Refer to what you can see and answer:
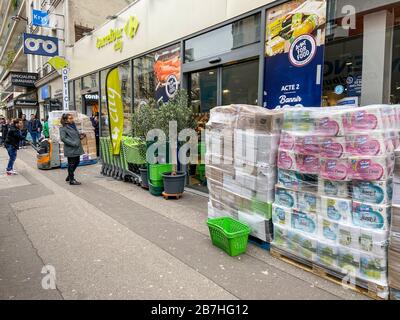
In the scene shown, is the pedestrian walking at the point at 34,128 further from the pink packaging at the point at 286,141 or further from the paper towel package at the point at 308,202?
the paper towel package at the point at 308,202

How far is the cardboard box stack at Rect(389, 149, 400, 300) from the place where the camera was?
2.79m

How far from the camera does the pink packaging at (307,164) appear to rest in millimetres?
3346

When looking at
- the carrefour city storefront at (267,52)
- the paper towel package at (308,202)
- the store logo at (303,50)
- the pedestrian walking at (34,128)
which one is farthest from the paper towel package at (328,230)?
the pedestrian walking at (34,128)

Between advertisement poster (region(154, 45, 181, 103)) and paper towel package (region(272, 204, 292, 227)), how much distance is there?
4.86 metres

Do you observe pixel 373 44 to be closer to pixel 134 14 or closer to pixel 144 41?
pixel 144 41

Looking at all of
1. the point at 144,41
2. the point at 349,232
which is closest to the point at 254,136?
the point at 349,232

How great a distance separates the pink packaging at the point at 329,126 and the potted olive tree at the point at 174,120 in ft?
11.3

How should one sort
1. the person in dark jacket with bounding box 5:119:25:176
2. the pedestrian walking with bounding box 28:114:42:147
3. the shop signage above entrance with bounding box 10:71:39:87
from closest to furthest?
the person in dark jacket with bounding box 5:119:25:176
the pedestrian walking with bounding box 28:114:42:147
the shop signage above entrance with bounding box 10:71:39:87

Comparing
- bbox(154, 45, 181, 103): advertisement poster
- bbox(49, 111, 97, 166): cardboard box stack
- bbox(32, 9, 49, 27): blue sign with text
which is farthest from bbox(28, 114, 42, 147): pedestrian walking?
bbox(154, 45, 181, 103): advertisement poster

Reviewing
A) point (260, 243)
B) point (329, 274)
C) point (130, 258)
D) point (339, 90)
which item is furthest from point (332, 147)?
point (130, 258)

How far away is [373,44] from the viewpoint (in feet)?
14.5

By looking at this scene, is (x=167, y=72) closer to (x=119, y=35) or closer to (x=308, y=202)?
(x=119, y=35)

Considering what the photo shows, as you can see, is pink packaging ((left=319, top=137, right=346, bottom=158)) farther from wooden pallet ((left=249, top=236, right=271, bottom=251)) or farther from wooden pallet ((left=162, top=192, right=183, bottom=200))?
wooden pallet ((left=162, top=192, right=183, bottom=200))
